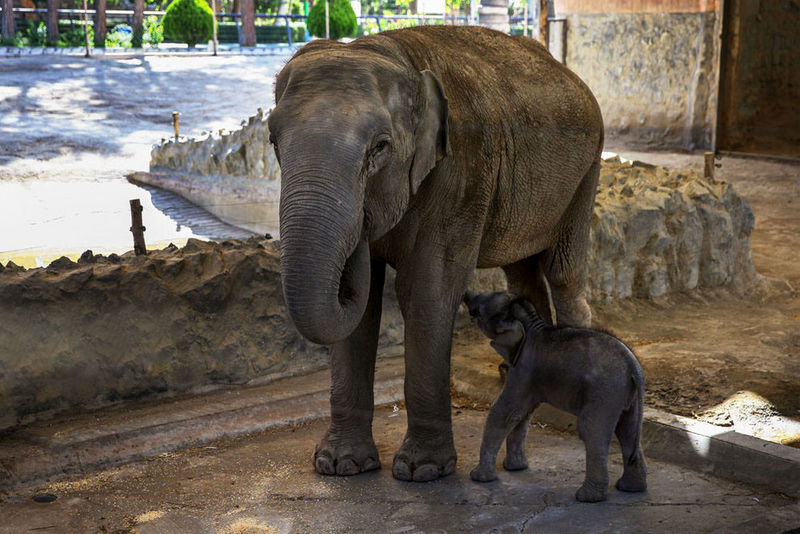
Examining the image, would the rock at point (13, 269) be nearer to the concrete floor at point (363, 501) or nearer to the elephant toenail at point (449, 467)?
the concrete floor at point (363, 501)

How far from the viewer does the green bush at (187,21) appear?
28.9 metres

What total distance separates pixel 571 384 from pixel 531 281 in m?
1.73

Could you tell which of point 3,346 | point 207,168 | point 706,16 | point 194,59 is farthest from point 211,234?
point 194,59

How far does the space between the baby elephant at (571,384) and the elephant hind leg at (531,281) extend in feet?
4.52

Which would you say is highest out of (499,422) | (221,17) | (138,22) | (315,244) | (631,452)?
(221,17)

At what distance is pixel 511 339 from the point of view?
14.2 ft

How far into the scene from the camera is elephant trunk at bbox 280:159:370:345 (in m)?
3.66

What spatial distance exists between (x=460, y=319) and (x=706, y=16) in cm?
881

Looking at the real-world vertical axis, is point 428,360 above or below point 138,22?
below

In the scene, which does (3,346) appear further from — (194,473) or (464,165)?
(464,165)

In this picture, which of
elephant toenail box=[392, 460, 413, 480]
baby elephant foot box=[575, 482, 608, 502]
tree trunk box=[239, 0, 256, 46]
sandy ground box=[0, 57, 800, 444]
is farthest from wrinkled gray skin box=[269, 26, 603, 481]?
tree trunk box=[239, 0, 256, 46]

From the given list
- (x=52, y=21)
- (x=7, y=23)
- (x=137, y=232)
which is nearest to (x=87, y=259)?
(x=137, y=232)

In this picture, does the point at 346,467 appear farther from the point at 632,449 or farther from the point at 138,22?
the point at 138,22

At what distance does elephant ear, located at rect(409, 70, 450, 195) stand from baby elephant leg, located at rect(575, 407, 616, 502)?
1149mm
